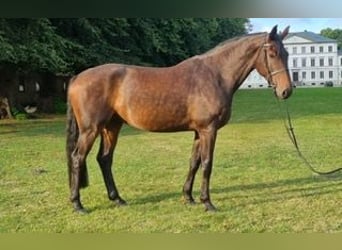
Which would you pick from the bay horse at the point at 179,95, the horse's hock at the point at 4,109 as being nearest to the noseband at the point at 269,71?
the bay horse at the point at 179,95

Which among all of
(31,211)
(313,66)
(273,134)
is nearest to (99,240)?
(31,211)

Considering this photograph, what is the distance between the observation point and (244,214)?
3.26 m

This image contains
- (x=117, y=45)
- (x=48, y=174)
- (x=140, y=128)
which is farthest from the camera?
(x=117, y=45)

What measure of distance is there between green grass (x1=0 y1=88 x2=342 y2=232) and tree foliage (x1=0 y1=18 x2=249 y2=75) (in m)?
0.46

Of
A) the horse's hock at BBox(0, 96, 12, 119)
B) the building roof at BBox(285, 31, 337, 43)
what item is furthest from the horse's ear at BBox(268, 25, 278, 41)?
the horse's hock at BBox(0, 96, 12, 119)

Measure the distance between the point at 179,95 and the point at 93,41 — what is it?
107 centimetres

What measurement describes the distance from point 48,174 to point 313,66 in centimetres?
202

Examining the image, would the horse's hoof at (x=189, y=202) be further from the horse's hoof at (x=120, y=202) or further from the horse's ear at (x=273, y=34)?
the horse's ear at (x=273, y=34)

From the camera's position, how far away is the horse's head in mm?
3174

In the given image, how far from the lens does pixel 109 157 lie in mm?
3408

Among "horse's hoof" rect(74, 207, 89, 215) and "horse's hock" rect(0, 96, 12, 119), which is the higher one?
"horse's hock" rect(0, 96, 12, 119)

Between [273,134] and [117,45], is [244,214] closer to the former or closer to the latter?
[273,134]

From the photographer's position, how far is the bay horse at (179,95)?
10.5 ft

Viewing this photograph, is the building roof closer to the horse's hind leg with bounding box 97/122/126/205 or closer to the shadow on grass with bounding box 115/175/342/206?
the shadow on grass with bounding box 115/175/342/206
